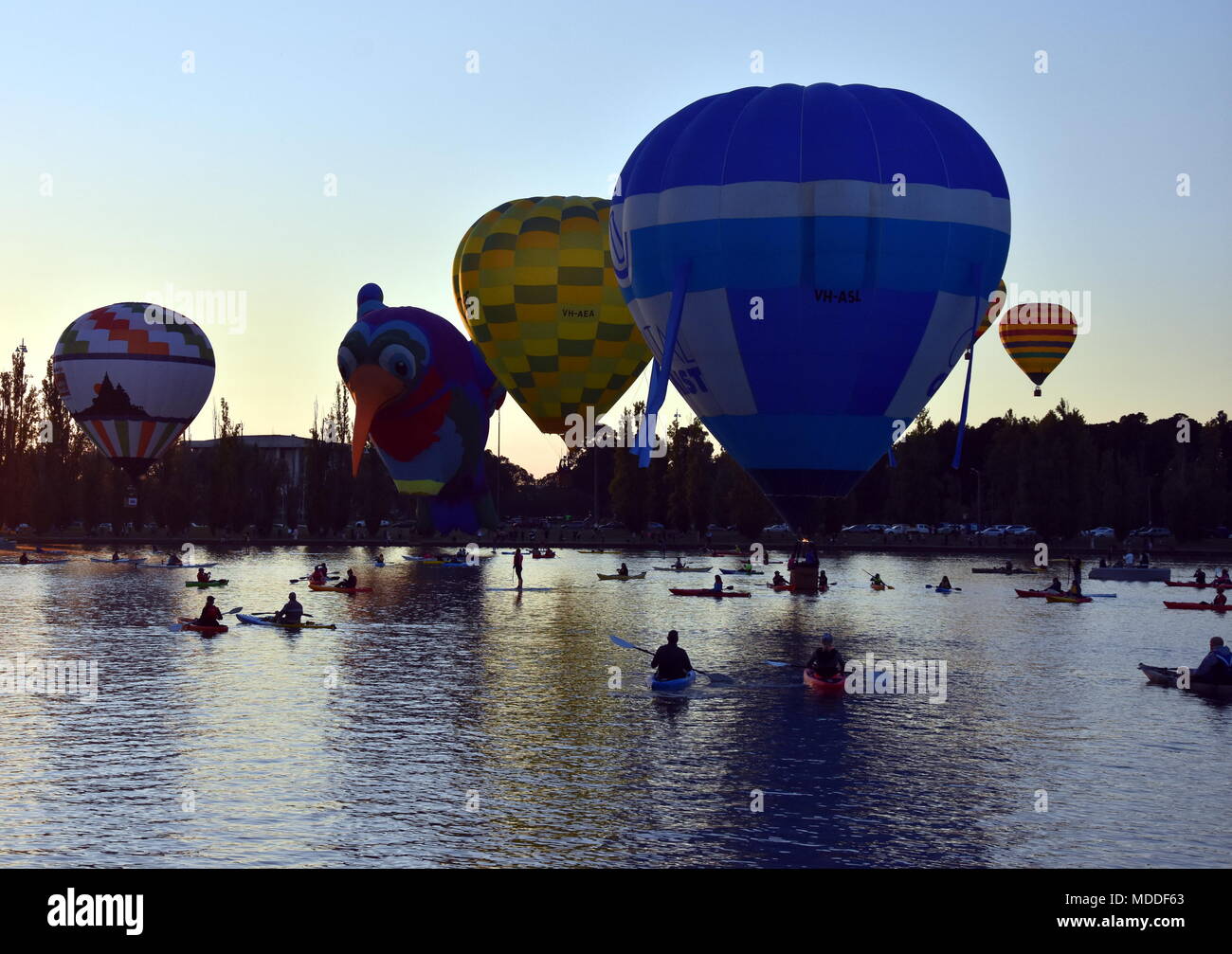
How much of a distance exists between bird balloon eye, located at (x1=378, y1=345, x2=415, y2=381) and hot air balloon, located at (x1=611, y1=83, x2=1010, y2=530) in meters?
38.4

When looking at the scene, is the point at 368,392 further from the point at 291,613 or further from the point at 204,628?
the point at 204,628

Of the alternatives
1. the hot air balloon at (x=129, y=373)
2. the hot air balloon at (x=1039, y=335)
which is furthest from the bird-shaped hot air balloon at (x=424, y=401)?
the hot air balloon at (x=1039, y=335)

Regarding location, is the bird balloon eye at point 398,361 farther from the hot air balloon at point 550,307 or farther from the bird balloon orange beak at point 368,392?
the hot air balloon at point 550,307

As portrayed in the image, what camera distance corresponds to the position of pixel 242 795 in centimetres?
2389

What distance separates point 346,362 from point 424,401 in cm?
517

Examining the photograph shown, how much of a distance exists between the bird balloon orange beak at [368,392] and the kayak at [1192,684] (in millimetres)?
51189

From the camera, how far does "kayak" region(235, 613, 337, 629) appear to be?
5159 centimetres

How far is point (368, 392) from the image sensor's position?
8119 centimetres

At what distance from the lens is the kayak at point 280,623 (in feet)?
169

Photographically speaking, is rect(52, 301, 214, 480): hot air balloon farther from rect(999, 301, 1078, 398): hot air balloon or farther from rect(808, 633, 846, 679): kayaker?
rect(808, 633, 846, 679): kayaker

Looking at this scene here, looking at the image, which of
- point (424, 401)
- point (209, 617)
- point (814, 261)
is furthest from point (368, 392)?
point (814, 261)

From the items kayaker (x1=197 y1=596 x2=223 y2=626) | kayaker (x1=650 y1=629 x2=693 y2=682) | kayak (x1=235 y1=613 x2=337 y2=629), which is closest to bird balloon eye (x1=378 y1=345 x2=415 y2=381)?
kayak (x1=235 y1=613 x2=337 y2=629)
